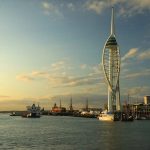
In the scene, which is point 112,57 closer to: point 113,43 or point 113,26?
point 113,43

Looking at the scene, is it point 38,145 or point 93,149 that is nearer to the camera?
point 93,149

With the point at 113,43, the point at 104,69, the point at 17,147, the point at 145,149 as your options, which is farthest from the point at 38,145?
the point at 113,43

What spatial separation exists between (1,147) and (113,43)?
115 meters

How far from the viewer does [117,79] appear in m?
151

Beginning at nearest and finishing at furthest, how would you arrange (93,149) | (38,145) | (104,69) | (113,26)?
(93,149)
(38,145)
(104,69)
(113,26)

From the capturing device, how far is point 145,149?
43.9 metres

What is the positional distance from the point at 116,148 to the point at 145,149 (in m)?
3.53

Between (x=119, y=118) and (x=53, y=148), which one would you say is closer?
(x=53, y=148)

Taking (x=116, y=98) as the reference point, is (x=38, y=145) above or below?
below

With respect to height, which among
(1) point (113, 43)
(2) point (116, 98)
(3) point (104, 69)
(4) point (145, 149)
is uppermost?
(1) point (113, 43)

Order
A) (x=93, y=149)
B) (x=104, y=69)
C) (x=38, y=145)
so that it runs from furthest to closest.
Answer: (x=104, y=69) → (x=38, y=145) → (x=93, y=149)

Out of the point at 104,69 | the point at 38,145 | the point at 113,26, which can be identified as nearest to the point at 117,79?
the point at 104,69

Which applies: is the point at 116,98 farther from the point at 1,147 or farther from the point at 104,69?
the point at 1,147

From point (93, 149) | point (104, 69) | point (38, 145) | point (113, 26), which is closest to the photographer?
point (93, 149)
